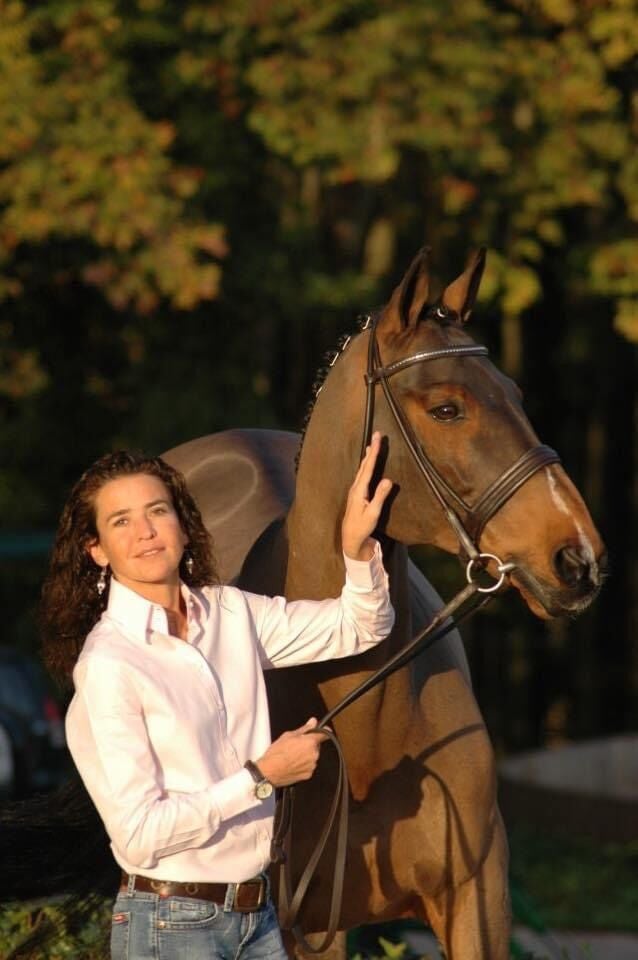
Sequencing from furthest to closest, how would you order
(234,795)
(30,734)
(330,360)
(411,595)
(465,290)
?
(30,734)
(411,595)
(330,360)
(465,290)
(234,795)

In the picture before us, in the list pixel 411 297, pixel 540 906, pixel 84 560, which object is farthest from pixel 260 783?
pixel 540 906

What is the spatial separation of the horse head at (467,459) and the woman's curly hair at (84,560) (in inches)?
18.0

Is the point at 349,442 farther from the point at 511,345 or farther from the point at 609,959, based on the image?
the point at 511,345

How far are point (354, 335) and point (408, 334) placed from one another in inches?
11.0

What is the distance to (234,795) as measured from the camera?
3.37 meters

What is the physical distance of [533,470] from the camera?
377 centimetres

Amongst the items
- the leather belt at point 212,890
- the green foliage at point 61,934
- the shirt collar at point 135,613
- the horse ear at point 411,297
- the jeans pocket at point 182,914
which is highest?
the horse ear at point 411,297

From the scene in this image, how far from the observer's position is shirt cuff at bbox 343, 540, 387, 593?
3.93m

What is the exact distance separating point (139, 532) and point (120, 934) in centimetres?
75

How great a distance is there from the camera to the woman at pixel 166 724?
11.0 feet

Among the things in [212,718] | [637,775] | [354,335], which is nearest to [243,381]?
[637,775]

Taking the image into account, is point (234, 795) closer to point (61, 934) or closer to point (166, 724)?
point (166, 724)

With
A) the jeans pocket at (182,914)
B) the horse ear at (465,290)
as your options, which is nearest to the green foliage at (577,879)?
the horse ear at (465,290)

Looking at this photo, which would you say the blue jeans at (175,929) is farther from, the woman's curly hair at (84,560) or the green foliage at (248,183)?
the green foliage at (248,183)
